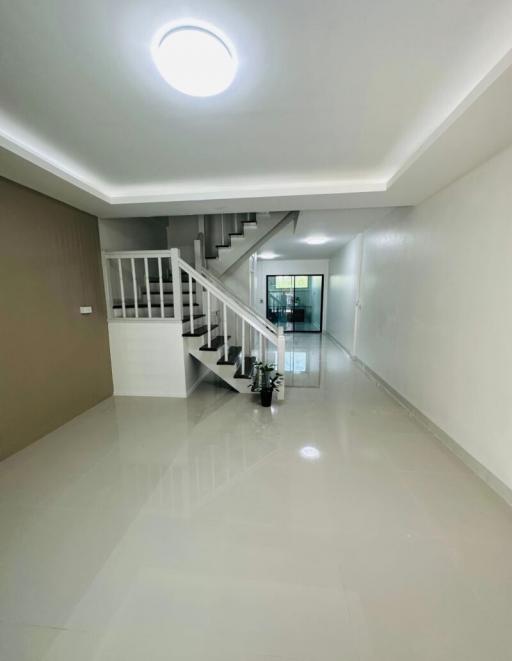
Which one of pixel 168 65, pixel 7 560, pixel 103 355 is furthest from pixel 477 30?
pixel 103 355

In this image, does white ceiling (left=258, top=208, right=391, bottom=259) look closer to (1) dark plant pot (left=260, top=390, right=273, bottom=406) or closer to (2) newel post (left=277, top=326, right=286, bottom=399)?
(2) newel post (left=277, top=326, right=286, bottom=399)

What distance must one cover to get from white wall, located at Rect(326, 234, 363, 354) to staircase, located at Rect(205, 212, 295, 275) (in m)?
1.93

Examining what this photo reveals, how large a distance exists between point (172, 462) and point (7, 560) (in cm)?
99

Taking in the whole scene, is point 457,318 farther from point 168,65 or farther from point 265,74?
point 168,65

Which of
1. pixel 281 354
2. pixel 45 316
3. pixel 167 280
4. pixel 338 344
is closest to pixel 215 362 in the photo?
pixel 281 354

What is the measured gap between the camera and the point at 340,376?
4.25 m

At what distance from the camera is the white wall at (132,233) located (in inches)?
135

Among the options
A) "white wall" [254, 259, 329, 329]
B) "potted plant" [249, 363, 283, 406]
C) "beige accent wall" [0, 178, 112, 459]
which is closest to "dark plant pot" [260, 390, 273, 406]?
"potted plant" [249, 363, 283, 406]

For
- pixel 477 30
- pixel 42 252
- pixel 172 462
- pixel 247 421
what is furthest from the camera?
pixel 247 421

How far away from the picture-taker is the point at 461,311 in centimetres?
219

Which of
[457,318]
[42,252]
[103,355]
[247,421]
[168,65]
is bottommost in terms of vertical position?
[247,421]

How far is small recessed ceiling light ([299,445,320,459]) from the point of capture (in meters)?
2.14

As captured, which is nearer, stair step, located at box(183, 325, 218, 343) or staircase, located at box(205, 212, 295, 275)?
stair step, located at box(183, 325, 218, 343)

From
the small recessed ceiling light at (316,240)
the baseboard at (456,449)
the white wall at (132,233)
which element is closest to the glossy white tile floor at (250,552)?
the baseboard at (456,449)
